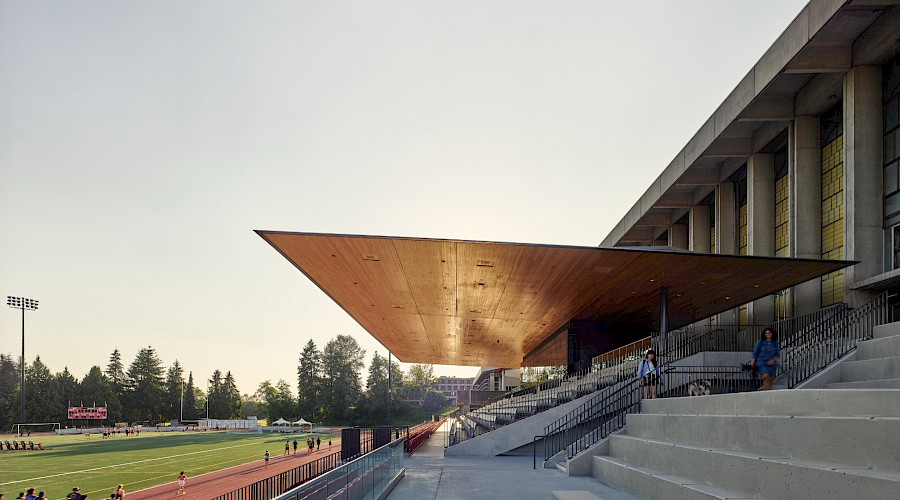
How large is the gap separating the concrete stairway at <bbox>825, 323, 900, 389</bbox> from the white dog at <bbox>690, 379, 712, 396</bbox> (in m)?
4.88

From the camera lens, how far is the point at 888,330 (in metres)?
13.6

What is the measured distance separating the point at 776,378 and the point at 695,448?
23.9ft

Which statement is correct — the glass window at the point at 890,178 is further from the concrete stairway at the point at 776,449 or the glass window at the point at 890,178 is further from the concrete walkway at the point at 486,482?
the concrete walkway at the point at 486,482

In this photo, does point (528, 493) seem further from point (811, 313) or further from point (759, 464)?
point (811, 313)

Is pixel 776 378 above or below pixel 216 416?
above

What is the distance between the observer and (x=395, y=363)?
158125 millimetres

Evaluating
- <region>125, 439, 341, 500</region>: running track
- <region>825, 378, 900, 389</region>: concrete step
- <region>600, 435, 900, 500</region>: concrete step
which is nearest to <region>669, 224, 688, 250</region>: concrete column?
<region>125, 439, 341, 500</region>: running track

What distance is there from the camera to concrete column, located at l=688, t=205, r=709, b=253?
114 ft

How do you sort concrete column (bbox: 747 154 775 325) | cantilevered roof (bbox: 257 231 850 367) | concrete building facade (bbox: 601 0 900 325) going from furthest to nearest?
concrete column (bbox: 747 154 775 325) < concrete building facade (bbox: 601 0 900 325) < cantilevered roof (bbox: 257 231 850 367)

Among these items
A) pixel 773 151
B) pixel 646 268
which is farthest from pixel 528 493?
pixel 773 151

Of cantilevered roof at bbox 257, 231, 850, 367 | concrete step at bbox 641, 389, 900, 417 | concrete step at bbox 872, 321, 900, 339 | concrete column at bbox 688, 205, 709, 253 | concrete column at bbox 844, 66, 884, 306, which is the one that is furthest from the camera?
concrete column at bbox 688, 205, 709, 253

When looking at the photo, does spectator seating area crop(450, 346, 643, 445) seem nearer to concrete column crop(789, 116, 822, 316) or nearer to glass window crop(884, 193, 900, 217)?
concrete column crop(789, 116, 822, 316)

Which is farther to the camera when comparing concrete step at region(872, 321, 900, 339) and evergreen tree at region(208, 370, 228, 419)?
evergreen tree at region(208, 370, 228, 419)

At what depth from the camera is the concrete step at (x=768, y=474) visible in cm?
609
